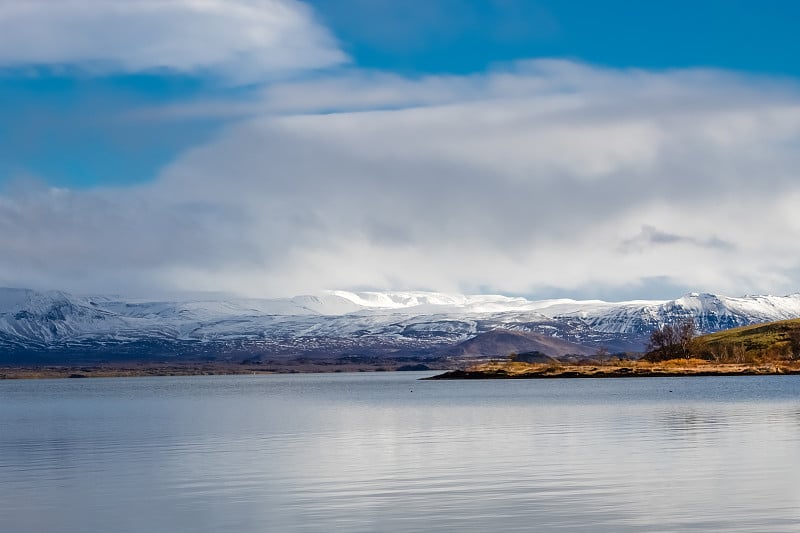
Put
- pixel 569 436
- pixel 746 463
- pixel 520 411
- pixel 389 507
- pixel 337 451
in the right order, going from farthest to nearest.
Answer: pixel 520 411, pixel 569 436, pixel 337 451, pixel 746 463, pixel 389 507

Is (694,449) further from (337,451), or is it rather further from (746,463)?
(337,451)

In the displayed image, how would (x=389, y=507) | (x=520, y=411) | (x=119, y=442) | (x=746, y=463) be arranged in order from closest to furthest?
(x=389, y=507) → (x=746, y=463) → (x=119, y=442) → (x=520, y=411)

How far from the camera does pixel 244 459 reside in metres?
54.9

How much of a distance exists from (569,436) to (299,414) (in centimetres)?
4159

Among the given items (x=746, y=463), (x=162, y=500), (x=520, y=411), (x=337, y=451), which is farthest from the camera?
(x=520, y=411)

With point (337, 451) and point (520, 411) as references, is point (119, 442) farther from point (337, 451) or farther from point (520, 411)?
point (520, 411)

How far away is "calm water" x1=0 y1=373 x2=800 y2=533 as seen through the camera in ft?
110

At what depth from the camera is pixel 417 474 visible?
45656 mm

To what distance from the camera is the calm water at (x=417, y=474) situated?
33562mm

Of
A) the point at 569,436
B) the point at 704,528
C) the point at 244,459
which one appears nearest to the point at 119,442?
the point at 244,459

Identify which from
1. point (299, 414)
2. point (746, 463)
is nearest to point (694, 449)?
point (746, 463)

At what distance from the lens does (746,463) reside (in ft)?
150

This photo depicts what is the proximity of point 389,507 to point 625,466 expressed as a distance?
14013 millimetres

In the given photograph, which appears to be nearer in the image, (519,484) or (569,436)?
(519,484)
